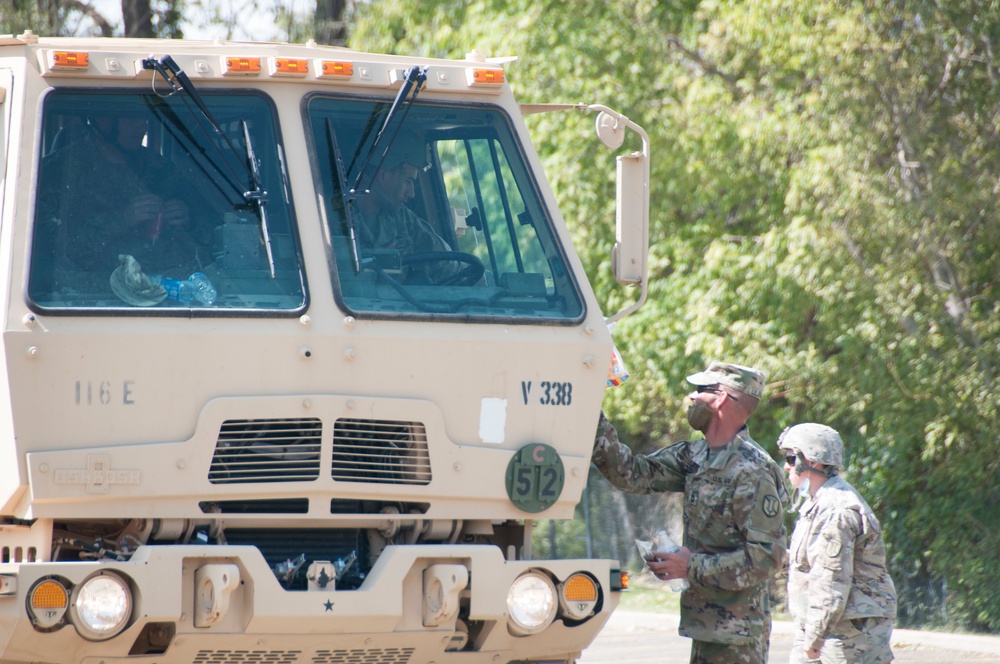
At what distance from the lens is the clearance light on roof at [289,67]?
555 cm

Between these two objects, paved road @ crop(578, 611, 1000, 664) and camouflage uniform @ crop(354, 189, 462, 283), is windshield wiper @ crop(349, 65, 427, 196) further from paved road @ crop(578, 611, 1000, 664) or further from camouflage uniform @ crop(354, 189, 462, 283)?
paved road @ crop(578, 611, 1000, 664)

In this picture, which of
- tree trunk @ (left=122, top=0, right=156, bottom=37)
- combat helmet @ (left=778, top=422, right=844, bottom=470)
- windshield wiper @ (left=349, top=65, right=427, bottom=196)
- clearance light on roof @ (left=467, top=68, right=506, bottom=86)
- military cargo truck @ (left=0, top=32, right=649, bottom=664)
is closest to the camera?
military cargo truck @ (left=0, top=32, right=649, bottom=664)

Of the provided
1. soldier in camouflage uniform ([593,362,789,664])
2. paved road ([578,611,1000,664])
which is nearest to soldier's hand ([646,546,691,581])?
soldier in camouflage uniform ([593,362,789,664])

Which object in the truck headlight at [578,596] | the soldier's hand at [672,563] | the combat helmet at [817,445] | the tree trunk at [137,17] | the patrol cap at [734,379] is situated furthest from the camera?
the tree trunk at [137,17]

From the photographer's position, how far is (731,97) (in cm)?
1336

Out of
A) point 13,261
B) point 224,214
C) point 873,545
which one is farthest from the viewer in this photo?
point 873,545

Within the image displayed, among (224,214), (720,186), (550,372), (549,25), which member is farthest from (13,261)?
(549,25)

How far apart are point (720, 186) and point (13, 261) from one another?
939cm

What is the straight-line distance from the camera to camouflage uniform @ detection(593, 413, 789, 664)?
231 inches

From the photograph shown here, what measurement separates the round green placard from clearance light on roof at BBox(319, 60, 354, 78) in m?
1.64

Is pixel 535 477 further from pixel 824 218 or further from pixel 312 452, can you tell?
pixel 824 218

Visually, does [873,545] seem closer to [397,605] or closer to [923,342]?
[397,605]

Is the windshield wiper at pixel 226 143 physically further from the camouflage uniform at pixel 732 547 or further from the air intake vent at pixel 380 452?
the camouflage uniform at pixel 732 547

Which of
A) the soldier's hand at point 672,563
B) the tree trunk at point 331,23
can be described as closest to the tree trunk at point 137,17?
the tree trunk at point 331,23
